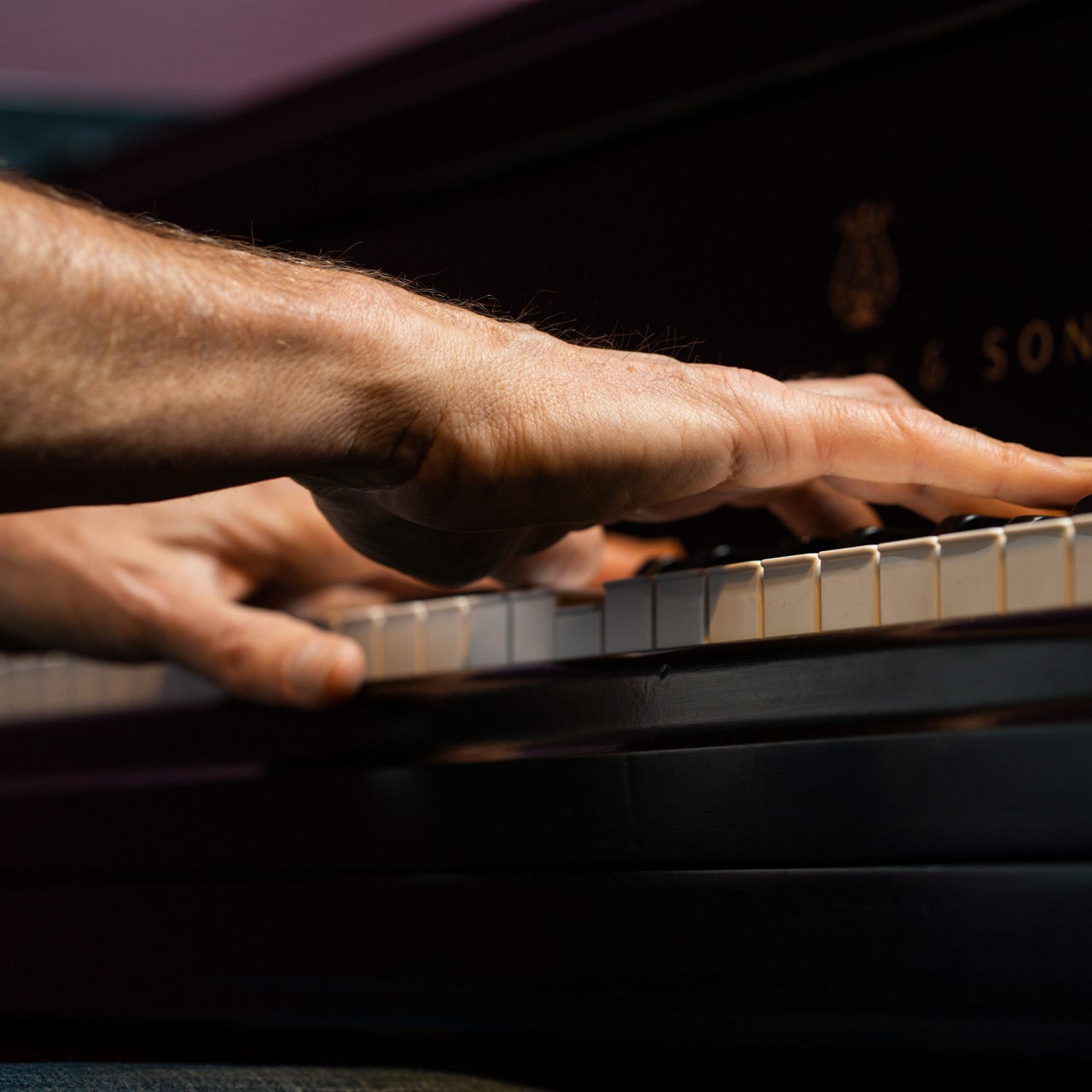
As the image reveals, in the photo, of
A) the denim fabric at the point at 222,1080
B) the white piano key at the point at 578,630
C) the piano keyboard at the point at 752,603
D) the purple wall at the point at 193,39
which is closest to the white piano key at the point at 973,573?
the piano keyboard at the point at 752,603

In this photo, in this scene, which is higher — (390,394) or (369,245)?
(369,245)

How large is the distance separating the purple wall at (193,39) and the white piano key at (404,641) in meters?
2.40

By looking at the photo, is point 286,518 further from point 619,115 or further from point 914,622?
point 914,622

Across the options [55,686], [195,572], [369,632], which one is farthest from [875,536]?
[55,686]

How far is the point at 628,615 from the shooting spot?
72 cm

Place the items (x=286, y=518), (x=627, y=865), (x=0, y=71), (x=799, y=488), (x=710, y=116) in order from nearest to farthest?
(x=627, y=865) → (x=799, y=488) → (x=710, y=116) → (x=286, y=518) → (x=0, y=71)

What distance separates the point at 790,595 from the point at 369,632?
351mm

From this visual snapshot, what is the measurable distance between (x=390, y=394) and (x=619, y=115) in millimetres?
500

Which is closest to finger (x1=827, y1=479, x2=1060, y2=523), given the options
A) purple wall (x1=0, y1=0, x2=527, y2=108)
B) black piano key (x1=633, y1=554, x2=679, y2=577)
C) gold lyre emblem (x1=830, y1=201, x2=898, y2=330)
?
black piano key (x1=633, y1=554, x2=679, y2=577)

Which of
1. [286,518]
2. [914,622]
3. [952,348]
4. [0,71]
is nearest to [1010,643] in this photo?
[914,622]

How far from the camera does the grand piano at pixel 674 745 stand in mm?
550

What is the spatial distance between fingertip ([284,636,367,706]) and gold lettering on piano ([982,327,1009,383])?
425 millimetres

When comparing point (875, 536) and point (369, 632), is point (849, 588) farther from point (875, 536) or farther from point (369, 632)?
point (369, 632)

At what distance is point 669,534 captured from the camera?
3.06ft
